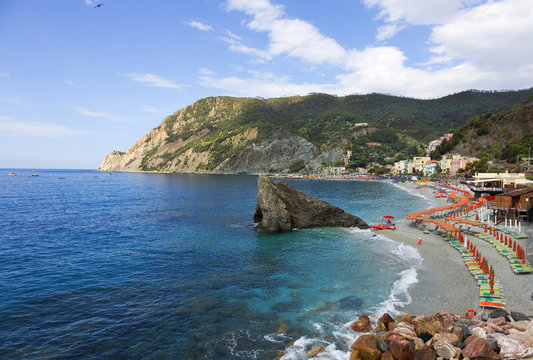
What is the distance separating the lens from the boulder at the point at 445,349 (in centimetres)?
1186

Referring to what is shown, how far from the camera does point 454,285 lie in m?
20.2

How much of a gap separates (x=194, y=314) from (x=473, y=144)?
489 feet

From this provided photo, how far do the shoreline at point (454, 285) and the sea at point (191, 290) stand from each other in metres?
0.96

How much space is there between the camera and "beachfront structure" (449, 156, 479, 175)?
117938 millimetres

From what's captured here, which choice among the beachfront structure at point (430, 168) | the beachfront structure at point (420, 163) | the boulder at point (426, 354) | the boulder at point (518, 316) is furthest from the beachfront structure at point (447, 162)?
the boulder at point (426, 354)

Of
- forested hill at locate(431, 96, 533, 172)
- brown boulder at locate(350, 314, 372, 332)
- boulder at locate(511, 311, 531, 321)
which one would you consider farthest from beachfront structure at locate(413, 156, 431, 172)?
brown boulder at locate(350, 314, 372, 332)

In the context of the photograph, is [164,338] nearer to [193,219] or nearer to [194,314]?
[194,314]

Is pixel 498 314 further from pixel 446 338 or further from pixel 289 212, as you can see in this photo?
pixel 289 212

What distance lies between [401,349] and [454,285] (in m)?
10.7

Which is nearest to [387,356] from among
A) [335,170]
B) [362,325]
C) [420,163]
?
[362,325]

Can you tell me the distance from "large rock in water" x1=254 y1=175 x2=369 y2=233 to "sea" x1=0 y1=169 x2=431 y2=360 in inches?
74.7

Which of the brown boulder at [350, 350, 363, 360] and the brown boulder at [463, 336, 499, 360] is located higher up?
the brown boulder at [463, 336, 499, 360]

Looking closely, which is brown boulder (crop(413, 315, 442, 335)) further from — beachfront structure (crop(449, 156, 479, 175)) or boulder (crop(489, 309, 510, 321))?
beachfront structure (crop(449, 156, 479, 175))

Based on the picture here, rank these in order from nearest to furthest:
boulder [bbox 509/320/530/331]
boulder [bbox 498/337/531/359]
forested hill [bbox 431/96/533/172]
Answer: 1. boulder [bbox 498/337/531/359]
2. boulder [bbox 509/320/530/331]
3. forested hill [bbox 431/96/533/172]
